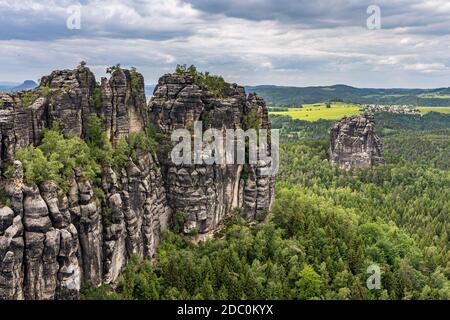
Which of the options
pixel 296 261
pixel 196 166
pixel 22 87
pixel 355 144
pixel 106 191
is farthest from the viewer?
pixel 355 144

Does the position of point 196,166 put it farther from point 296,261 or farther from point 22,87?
point 22,87

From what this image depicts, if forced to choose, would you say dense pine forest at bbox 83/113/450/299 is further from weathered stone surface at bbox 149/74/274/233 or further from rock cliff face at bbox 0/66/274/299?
weathered stone surface at bbox 149/74/274/233

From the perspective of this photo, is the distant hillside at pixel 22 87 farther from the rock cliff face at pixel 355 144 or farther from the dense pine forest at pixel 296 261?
the rock cliff face at pixel 355 144

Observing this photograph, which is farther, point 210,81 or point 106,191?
point 210,81

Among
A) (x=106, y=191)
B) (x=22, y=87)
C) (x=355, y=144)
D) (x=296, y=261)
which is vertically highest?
(x=22, y=87)

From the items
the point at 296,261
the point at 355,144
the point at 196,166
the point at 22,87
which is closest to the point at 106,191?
the point at 196,166

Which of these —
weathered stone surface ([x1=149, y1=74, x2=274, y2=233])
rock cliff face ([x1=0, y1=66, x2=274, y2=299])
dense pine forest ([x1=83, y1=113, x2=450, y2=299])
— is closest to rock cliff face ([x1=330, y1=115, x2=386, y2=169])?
dense pine forest ([x1=83, y1=113, x2=450, y2=299])

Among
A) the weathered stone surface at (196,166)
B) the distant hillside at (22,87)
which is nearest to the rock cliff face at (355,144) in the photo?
the weathered stone surface at (196,166)
